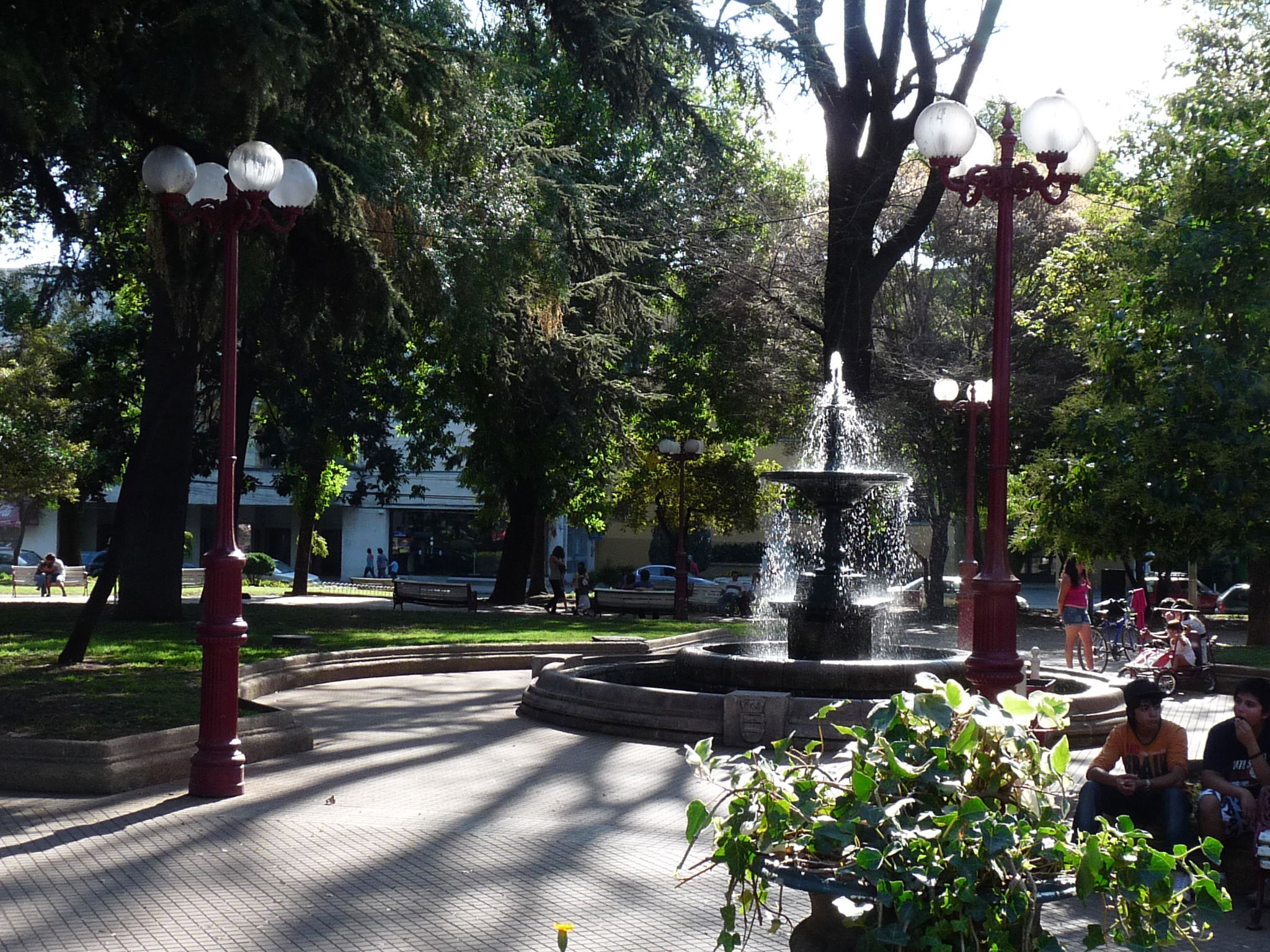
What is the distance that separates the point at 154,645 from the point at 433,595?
13.0 meters

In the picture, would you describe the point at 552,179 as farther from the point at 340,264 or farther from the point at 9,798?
the point at 9,798

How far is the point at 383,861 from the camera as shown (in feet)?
22.5

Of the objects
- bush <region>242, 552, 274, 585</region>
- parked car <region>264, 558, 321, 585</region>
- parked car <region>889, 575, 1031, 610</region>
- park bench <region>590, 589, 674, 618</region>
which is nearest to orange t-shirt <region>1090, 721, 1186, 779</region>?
park bench <region>590, 589, 674, 618</region>

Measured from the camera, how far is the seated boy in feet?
20.9

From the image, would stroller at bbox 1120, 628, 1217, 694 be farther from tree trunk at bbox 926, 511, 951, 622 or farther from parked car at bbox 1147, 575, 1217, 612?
tree trunk at bbox 926, 511, 951, 622

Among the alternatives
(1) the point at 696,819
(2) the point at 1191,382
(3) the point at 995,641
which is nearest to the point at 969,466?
(2) the point at 1191,382

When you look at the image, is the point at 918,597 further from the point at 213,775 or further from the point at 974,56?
the point at 213,775

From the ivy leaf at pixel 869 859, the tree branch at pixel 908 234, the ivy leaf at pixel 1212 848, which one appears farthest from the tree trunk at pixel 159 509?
the ivy leaf at pixel 1212 848

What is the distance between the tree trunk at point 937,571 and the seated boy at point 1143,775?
2561 centimetres

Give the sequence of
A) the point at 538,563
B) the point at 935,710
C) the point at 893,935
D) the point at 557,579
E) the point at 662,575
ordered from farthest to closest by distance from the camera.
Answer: the point at 662,575, the point at 538,563, the point at 557,579, the point at 935,710, the point at 893,935

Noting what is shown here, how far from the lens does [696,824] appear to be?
3666 mm

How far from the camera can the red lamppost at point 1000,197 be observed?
7.48 meters

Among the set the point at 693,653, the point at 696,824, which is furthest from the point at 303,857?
the point at 693,653

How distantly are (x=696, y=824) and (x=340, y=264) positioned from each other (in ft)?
32.9
